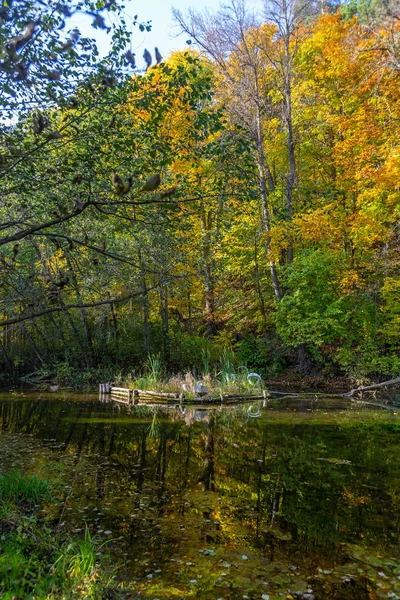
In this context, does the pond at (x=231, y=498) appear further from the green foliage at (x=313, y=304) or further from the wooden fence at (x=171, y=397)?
the green foliage at (x=313, y=304)

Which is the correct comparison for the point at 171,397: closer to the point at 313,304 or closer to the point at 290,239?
the point at 313,304

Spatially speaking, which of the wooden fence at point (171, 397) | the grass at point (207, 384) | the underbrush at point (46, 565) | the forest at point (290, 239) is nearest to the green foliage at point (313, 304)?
the forest at point (290, 239)

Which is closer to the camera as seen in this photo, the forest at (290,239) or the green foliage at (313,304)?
the forest at (290,239)

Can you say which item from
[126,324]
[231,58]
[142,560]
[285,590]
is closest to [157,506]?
[142,560]

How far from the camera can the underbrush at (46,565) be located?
282 centimetres

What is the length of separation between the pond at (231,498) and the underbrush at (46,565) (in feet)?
A: 1.17

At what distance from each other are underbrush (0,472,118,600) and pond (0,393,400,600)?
0.36 metres

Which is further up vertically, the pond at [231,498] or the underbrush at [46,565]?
the underbrush at [46,565]

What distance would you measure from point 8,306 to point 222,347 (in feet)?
48.7

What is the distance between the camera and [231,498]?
208 inches

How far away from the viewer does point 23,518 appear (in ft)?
13.1

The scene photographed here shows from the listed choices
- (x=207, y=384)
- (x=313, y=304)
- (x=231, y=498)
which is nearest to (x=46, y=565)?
(x=231, y=498)

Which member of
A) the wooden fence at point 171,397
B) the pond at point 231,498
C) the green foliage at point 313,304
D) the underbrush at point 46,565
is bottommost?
the wooden fence at point 171,397

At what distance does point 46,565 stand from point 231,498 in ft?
8.49
